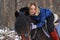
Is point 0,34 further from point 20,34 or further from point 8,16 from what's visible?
point 20,34

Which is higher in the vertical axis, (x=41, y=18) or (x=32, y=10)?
(x=32, y=10)

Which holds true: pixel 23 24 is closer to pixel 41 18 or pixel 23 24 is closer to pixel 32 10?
pixel 32 10

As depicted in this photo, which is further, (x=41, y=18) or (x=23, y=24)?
(x=41, y=18)

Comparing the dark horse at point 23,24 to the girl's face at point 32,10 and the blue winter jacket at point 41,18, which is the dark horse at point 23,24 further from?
the blue winter jacket at point 41,18

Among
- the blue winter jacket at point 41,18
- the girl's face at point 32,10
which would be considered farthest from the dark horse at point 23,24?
the blue winter jacket at point 41,18

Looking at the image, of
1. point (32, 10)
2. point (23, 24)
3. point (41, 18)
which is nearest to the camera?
point (23, 24)

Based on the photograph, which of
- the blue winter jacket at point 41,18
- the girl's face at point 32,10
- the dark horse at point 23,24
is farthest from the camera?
the blue winter jacket at point 41,18

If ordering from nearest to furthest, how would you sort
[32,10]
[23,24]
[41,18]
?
1. [23,24]
2. [32,10]
3. [41,18]

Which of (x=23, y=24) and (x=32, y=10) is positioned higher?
(x=32, y=10)

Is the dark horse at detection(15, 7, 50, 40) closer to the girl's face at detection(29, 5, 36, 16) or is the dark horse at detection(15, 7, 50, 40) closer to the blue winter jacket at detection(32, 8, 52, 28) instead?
the girl's face at detection(29, 5, 36, 16)

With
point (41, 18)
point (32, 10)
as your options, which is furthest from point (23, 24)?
point (41, 18)

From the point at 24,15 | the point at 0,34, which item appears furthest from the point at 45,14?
the point at 0,34

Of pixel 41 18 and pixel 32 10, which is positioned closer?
pixel 32 10

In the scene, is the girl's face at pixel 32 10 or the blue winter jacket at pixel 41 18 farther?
the blue winter jacket at pixel 41 18
